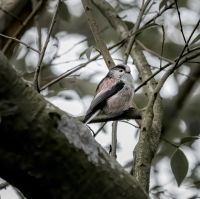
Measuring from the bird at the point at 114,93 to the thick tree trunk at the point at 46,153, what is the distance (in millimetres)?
1049

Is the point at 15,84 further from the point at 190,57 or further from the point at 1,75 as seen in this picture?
the point at 190,57

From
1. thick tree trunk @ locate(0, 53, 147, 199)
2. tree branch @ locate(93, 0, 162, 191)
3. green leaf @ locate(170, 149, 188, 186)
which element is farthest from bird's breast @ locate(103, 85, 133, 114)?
thick tree trunk @ locate(0, 53, 147, 199)

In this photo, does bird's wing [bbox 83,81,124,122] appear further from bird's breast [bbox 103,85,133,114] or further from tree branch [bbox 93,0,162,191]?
tree branch [bbox 93,0,162,191]

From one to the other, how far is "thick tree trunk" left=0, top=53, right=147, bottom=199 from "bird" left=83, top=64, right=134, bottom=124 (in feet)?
3.44

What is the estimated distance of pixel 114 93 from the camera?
2.73 metres

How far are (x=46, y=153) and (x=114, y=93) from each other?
1520 mm

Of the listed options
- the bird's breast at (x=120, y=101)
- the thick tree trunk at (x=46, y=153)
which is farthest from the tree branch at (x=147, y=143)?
the thick tree trunk at (x=46, y=153)

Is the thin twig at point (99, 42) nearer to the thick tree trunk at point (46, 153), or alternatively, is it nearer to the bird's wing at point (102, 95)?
the bird's wing at point (102, 95)

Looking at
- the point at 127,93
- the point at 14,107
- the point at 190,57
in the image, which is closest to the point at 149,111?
the point at 190,57

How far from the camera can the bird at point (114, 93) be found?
250 cm

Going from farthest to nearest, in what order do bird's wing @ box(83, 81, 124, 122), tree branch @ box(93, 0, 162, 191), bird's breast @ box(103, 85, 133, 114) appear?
bird's wing @ box(83, 81, 124, 122)
bird's breast @ box(103, 85, 133, 114)
tree branch @ box(93, 0, 162, 191)

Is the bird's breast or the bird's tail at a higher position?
the bird's breast

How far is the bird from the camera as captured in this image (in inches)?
98.3

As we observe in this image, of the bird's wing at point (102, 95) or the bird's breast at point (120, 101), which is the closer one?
the bird's breast at point (120, 101)
